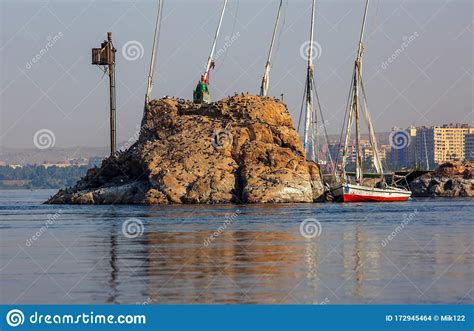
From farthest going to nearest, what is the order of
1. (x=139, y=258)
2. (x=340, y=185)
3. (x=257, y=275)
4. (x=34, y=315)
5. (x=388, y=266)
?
(x=340, y=185) < (x=139, y=258) < (x=388, y=266) < (x=257, y=275) < (x=34, y=315)

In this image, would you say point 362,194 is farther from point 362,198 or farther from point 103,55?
point 103,55

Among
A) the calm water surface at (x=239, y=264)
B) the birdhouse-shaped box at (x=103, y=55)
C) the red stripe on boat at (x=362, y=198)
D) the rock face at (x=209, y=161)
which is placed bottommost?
the red stripe on boat at (x=362, y=198)

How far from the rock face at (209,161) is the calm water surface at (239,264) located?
44245 millimetres

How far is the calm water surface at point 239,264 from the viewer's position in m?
27.6

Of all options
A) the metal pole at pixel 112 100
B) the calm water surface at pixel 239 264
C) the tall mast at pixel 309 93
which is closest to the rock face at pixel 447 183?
the tall mast at pixel 309 93

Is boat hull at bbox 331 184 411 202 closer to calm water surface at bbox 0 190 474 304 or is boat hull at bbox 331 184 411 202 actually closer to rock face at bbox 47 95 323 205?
rock face at bbox 47 95 323 205

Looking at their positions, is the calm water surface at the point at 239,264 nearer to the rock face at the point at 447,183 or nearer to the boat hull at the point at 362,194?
the boat hull at the point at 362,194

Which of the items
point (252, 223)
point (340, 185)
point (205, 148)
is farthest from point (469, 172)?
point (252, 223)

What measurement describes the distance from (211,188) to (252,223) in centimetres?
4035

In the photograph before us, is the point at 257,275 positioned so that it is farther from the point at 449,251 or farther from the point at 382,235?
the point at 382,235

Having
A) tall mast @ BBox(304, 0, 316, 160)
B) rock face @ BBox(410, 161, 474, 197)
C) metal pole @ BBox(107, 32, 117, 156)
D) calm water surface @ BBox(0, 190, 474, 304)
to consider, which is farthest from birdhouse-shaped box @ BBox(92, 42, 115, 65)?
calm water surface @ BBox(0, 190, 474, 304)

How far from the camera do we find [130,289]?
2873 cm

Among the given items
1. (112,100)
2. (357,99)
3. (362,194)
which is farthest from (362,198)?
(112,100)

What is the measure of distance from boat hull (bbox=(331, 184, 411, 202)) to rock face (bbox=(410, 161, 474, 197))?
135 ft
